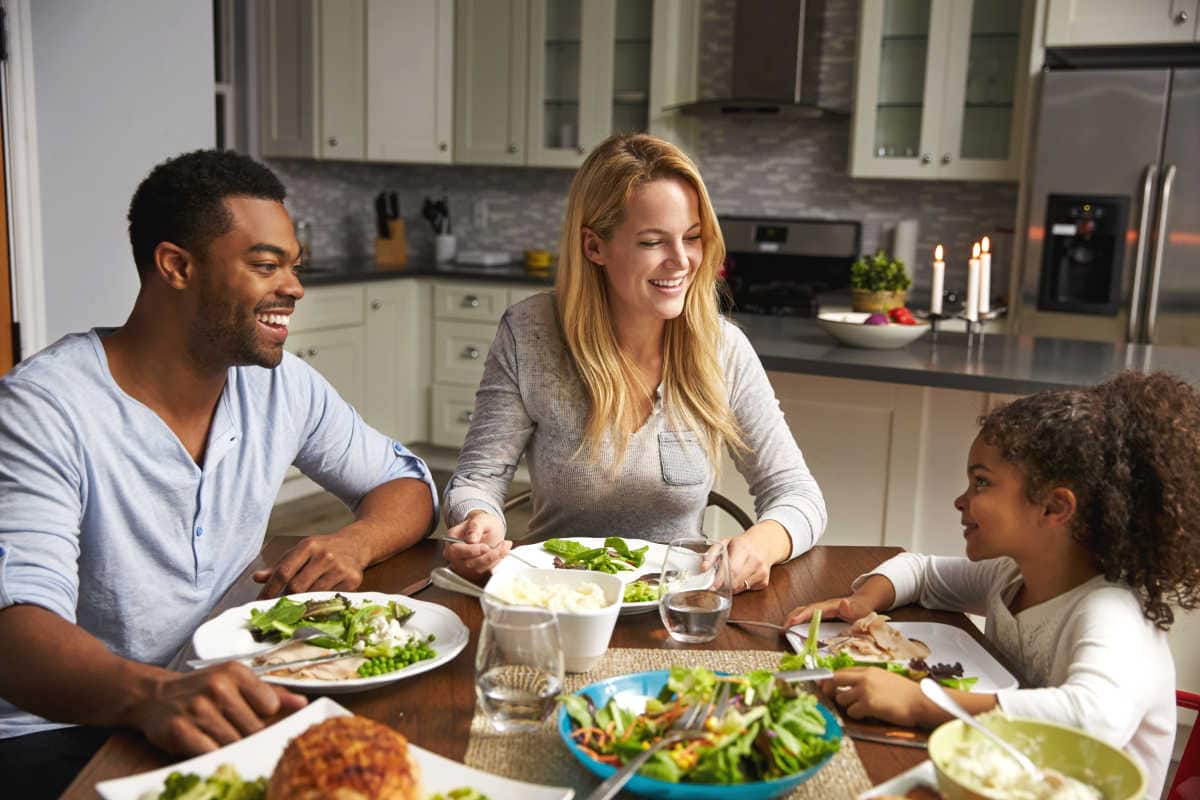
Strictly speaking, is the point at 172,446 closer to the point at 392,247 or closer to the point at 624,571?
the point at 624,571

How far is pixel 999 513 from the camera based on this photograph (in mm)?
1491

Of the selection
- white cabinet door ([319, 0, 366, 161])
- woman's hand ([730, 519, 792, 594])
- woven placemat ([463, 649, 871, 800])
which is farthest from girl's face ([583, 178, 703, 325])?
white cabinet door ([319, 0, 366, 161])

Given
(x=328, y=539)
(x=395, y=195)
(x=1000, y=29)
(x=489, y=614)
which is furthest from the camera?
(x=395, y=195)

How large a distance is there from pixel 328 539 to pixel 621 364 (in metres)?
0.68

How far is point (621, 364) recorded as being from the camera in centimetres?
210

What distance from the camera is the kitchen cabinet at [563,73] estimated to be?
545 cm

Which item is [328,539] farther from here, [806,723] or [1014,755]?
[1014,755]

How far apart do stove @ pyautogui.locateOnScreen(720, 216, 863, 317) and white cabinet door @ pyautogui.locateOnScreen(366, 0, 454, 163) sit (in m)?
1.54

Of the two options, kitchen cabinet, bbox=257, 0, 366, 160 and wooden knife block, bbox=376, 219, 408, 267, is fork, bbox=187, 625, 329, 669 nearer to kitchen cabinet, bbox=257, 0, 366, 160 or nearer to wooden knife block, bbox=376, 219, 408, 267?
kitchen cabinet, bbox=257, 0, 366, 160

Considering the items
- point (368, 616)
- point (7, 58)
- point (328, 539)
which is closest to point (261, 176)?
point (328, 539)

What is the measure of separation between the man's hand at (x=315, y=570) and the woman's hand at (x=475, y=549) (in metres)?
0.14

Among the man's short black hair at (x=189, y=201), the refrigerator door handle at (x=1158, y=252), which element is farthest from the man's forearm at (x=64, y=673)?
the refrigerator door handle at (x=1158, y=252)

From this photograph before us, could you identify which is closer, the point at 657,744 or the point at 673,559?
the point at 657,744

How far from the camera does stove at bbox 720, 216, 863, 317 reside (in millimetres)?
5398
